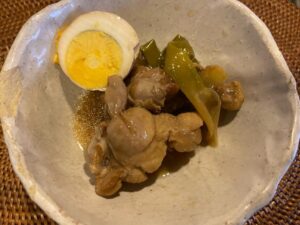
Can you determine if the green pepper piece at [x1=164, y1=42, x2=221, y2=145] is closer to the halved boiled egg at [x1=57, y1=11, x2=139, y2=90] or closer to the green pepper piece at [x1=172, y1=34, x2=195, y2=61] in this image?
the green pepper piece at [x1=172, y1=34, x2=195, y2=61]

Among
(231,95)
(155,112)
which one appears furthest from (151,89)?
(231,95)

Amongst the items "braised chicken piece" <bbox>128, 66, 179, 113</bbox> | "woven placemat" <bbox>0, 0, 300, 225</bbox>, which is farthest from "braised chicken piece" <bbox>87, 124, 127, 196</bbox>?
"woven placemat" <bbox>0, 0, 300, 225</bbox>

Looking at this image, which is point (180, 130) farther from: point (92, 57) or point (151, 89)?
point (92, 57)

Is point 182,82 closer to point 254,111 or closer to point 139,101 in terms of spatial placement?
point 139,101

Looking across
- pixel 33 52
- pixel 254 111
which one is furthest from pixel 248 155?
pixel 33 52

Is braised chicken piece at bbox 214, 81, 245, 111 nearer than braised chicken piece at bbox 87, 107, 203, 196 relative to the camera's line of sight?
No
